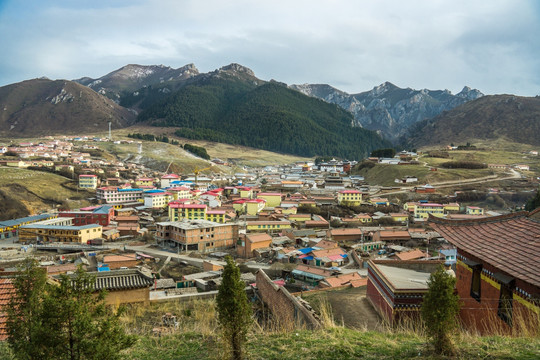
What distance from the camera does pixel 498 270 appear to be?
562cm

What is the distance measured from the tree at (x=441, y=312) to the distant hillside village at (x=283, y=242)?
49.9 inches

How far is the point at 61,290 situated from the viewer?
11.7ft

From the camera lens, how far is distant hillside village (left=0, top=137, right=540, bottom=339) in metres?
6.22

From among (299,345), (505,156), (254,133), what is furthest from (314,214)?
(254,133)

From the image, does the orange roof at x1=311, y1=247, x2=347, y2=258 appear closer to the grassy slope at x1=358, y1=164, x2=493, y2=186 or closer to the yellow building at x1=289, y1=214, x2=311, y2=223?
the yellow building at x1=289, y1=214, x2=311, y2=223

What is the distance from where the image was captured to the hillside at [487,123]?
324ft

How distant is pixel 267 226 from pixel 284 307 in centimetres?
2473

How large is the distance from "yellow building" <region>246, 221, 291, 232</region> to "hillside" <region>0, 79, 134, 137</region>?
109986 mm

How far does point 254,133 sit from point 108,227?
336 ft

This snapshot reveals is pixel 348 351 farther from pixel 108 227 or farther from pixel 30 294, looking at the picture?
pixel 108 227

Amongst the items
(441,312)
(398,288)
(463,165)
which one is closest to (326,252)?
(398,288)

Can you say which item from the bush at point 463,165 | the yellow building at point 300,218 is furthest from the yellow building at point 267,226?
the bush at point 463,165

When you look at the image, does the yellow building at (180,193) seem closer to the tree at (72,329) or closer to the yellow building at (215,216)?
the yellow building at (215,216)

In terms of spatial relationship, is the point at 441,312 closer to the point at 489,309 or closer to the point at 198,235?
the point at 489,309
